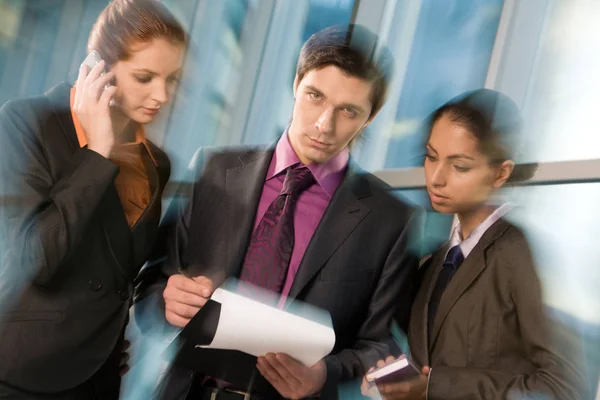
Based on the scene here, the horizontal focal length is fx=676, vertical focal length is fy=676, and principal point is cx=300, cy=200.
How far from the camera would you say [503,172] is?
3.59 feet

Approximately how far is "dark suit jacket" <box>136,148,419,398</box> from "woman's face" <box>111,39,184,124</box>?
150 mm

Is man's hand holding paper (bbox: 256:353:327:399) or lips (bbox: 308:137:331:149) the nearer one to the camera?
man's hand holding paper (bbox: 256:353:327:399)

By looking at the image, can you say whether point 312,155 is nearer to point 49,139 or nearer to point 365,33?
point 365,33

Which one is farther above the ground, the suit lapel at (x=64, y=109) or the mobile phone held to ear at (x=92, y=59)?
the mobile phone held to ear at (x=92, y=59)

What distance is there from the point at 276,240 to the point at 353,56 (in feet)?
1.09

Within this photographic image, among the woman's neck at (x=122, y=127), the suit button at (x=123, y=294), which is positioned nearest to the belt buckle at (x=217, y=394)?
the suit button at (x=123, y=294)

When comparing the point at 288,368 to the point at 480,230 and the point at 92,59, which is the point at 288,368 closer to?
the point at 480,230

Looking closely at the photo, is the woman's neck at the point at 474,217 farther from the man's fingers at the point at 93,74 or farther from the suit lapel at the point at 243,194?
the man's fingers at the point at 93,74

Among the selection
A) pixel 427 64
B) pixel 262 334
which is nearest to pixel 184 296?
pixel 262 334

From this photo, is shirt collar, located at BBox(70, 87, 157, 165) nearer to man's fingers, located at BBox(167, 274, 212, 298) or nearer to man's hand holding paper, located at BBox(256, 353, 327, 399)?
man's fingers, located at BBox(167, 274, 212, 298)

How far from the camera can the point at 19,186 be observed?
3.52ft

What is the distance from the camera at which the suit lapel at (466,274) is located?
1.06m

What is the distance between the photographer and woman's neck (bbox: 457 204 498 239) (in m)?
1.09

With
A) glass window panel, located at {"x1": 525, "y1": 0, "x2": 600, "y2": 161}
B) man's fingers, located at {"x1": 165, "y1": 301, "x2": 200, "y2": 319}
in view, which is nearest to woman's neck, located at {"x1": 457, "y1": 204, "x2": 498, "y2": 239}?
glass window panel, located at {"x1": 525, "y1": 0, "x2": 600, "y2": 161}
